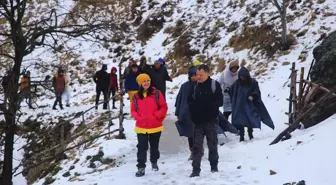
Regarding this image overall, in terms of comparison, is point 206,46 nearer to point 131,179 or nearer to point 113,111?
point 113,111

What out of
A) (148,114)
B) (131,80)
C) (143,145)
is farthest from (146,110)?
(131,80)

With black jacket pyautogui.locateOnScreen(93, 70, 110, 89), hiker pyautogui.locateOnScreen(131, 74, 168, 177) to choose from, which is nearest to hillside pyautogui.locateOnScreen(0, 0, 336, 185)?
hiker pyautogui.locateOnScreen(131, 74, 168, 177)

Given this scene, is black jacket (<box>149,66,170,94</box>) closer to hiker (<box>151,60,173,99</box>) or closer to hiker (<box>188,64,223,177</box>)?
hiker (<box>151,60,173,99</box>)

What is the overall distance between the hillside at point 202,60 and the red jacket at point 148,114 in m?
0.80

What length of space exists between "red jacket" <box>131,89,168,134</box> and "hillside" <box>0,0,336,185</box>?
80 cm

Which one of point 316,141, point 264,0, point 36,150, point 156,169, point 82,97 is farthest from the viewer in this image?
point 82,97

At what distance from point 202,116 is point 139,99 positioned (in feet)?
3.65

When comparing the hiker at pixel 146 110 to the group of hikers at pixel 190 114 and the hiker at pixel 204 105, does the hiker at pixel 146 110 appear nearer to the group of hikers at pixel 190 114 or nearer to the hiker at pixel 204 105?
the group of hikers at pixel 190 114

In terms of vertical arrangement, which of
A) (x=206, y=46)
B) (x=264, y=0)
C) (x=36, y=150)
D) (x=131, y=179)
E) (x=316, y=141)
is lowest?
(x=36, y=150)

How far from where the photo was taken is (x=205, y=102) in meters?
5.89

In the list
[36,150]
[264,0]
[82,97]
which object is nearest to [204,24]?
[264,0]

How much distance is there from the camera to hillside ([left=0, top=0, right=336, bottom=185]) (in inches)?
252

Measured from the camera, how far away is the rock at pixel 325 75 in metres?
8.04

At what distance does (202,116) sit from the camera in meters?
5.93
